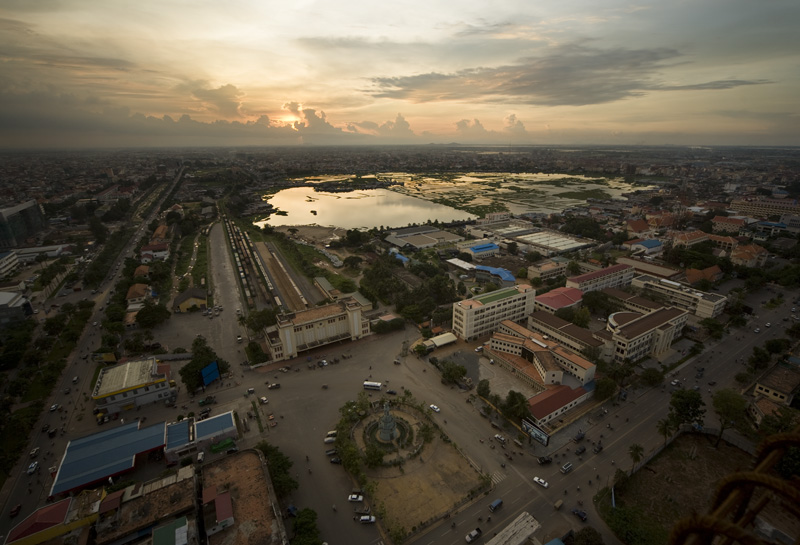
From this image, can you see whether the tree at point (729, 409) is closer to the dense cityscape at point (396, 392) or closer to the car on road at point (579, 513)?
the dense cityscape at point (396, 392)

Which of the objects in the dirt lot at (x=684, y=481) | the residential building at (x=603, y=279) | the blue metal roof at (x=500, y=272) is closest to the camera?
the dirt lot at (x=684, y=481)

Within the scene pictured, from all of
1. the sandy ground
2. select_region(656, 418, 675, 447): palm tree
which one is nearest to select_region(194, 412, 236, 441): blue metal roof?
select_region(656, 418, 675, 447): palm tree

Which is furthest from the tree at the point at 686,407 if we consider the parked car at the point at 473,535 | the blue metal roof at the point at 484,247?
the blue metal roof at the point at 484,247

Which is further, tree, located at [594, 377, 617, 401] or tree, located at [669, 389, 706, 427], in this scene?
tree, located at [594, 377, 617, 401]

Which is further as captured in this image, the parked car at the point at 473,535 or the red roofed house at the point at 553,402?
the red roofed house at the point at 553,402

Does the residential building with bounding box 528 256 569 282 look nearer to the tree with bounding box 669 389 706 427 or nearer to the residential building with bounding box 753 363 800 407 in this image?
the residential building with bounding box 753 363 800 407

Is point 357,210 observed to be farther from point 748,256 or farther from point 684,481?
point 684,481
